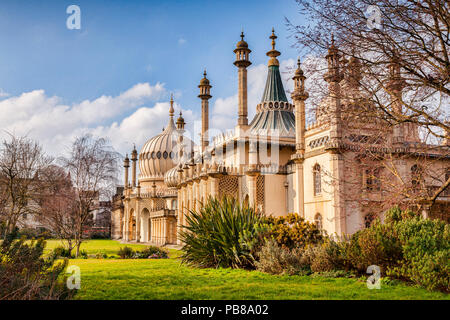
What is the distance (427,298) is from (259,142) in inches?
809

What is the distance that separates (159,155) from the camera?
174 ft

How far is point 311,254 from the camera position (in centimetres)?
1116

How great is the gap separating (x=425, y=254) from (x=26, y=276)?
23.8 ft

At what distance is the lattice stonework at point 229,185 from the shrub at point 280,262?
16.8 meters

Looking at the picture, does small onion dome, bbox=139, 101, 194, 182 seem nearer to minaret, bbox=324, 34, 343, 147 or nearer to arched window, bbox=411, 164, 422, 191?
arched window, bbox=411, 164, 422, 191

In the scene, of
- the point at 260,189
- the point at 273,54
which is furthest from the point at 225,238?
the point at 273,54

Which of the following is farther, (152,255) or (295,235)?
(152,255)

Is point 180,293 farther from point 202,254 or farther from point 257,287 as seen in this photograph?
point 202,254

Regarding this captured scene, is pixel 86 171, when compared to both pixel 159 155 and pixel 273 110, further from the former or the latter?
pixel 159 155

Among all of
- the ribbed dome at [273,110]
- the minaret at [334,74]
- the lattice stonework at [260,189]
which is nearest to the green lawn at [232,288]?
the minaret at [334,74]

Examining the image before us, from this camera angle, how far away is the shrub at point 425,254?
7844 millimetres

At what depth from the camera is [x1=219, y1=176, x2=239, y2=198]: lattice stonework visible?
2836 cm

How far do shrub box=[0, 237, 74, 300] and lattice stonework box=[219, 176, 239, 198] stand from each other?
19.9m

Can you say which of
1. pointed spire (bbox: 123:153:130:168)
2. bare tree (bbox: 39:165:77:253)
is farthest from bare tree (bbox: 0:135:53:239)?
pointed spire (bbox: 123:153:130:168)
